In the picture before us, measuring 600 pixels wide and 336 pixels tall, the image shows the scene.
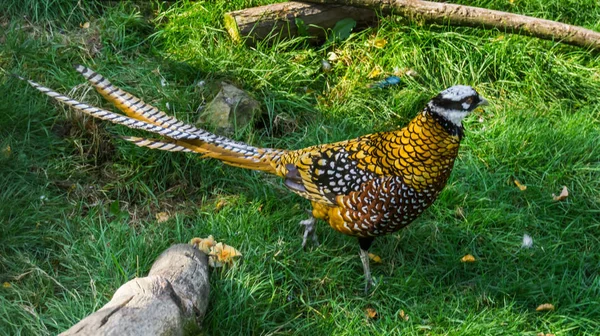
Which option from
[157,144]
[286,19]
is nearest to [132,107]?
[157,144]

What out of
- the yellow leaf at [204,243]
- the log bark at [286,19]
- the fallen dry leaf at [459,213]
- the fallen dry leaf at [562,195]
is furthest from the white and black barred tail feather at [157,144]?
the fallen dry leaf at [562,195]

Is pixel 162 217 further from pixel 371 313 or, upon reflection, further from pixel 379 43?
→ pixel 379 43

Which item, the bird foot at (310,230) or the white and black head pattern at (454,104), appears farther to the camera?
the bird foot at (310,230)

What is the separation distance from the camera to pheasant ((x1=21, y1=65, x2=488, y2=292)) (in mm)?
3500

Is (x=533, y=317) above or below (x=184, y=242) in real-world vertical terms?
below

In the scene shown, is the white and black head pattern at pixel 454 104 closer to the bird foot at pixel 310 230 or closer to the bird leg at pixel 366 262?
the bird leg at pixel 366 262

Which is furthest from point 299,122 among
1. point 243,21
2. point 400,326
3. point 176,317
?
point 176,317

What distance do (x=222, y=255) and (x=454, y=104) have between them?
1.32 metres

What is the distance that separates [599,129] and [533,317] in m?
1.68

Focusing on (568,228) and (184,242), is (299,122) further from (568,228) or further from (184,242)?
(568,228)

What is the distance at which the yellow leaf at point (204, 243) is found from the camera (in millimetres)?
3701

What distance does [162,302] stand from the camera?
306 centimetres

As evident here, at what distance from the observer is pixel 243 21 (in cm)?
512

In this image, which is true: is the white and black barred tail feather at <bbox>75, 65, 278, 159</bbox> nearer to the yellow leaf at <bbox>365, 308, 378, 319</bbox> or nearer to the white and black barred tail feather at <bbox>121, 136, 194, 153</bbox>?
the white and black barred tail feather at <bbox>121, 136, 194, 153</bbox>
